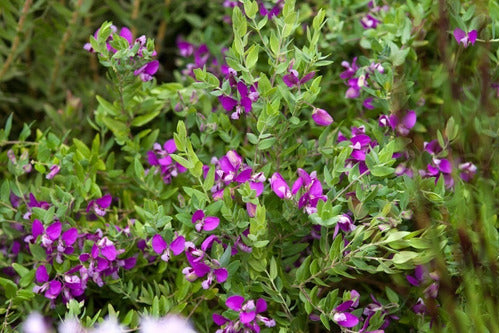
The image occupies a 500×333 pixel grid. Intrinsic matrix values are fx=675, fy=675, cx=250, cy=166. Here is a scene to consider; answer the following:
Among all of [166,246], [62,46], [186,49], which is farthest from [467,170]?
[62,46]

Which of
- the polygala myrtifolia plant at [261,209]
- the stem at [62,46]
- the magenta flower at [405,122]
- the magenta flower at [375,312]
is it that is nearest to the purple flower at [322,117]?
the polygala myrtifolia plant at [261,209]

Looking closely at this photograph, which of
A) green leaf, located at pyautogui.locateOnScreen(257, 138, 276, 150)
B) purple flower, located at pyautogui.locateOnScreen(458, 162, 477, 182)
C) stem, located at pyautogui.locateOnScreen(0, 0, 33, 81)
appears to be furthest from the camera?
stem, located at pyautogui.locateOnScreen(0, 0, 33, 81)

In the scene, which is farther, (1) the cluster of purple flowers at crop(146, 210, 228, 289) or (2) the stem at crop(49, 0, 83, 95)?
(2) the stem at crop(49, 0, 83, 95)

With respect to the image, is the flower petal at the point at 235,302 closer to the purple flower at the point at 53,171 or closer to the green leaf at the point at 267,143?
the green leaf at the point at 267,143

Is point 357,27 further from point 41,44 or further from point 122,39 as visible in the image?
point 41,44

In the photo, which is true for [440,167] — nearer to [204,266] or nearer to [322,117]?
[322,117]

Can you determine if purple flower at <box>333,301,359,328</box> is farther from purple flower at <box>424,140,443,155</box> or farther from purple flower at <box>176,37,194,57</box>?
purple flower at <box>176,37,194,57</box>

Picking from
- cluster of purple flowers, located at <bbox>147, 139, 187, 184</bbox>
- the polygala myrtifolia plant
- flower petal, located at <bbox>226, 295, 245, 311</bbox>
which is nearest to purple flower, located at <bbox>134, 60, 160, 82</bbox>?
the polygala myrtifolia plant
